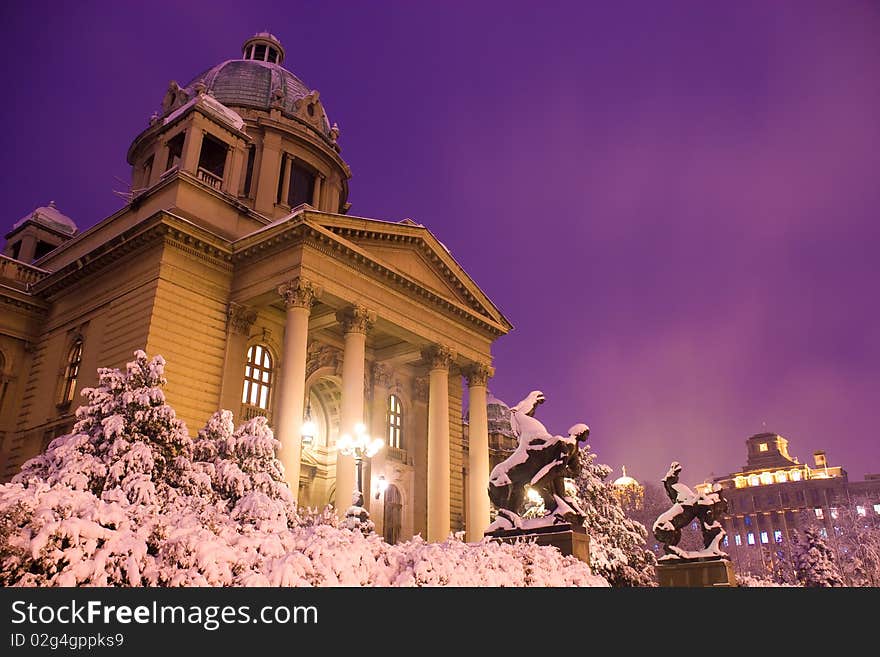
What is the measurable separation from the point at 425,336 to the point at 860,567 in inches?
1439

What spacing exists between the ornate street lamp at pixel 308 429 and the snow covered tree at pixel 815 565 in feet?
84.9

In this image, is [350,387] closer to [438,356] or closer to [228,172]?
[438,356]

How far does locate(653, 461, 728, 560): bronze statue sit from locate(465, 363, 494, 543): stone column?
9.30 metres

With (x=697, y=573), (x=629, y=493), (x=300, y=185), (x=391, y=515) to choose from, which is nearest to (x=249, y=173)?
(x=300, y=185)

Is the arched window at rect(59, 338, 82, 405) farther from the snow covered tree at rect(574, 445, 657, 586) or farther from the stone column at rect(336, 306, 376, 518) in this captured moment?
the snow covered tree at rect(574, 445, 657, 586)

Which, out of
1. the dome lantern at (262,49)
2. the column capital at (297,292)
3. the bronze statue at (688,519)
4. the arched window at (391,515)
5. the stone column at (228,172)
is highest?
the dome lantern at (262,49)

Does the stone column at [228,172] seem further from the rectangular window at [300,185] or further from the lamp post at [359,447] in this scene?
the lamp post at [359,447]

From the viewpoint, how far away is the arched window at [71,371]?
2586cm

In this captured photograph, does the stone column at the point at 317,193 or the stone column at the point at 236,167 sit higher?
the stone column at the point at 317,193

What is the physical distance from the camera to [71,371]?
2644 centimetres

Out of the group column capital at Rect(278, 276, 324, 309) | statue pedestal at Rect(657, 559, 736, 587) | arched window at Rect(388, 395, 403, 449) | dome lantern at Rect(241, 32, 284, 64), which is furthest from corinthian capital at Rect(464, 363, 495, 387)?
dome lantern at Rect(241, 32, 284, 64)

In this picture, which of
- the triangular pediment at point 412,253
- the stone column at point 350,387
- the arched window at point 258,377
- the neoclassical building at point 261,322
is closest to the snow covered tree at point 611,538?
the neoclassical building at point 261,322

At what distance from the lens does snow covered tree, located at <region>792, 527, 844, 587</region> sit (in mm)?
32438

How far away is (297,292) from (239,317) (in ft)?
12.7
